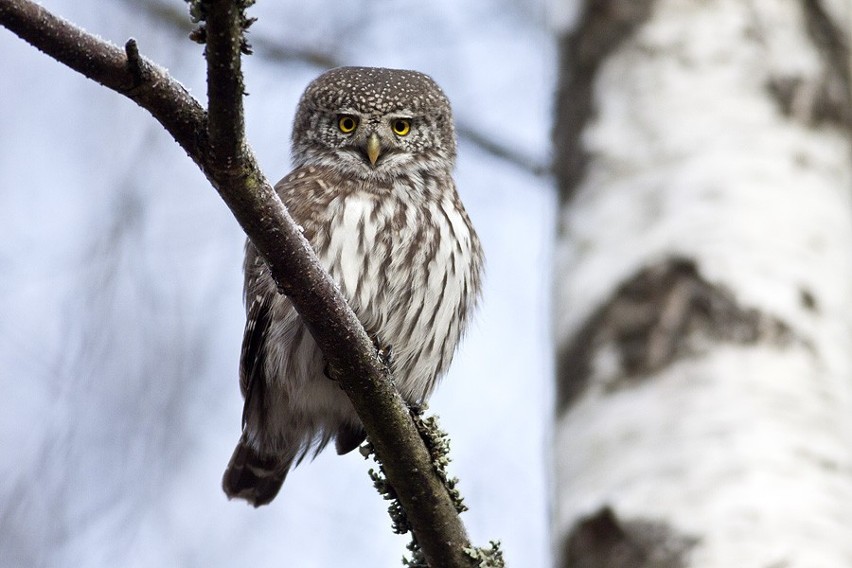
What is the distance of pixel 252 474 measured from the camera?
4352 mm

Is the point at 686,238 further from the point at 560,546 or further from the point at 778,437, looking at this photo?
the point at 560,546

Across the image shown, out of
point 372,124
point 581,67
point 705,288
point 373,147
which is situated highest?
point 581,67

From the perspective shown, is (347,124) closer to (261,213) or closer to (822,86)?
(822,86)

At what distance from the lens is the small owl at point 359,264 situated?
3756mm

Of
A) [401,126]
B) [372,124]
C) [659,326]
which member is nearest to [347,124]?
[372,124]

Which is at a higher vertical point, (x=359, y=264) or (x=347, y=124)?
(x=347, y=124)

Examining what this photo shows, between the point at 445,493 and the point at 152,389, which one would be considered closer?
the point at 445,493

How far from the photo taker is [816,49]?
13.8 feet

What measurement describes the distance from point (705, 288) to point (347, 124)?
1731 mm

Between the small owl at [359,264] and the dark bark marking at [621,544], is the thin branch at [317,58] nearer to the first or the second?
the small owl at [359,264]

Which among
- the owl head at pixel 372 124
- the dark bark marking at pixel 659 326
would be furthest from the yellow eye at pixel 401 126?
the dark bark marking at pixel 659 326

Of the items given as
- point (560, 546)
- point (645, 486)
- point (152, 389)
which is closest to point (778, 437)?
point (645, 486)

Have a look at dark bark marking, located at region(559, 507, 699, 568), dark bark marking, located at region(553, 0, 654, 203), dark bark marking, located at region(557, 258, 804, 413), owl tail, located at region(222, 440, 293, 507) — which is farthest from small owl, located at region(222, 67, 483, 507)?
dark bark marking, located at region(559, 507, 699, 568)

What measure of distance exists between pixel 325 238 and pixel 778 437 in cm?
154
